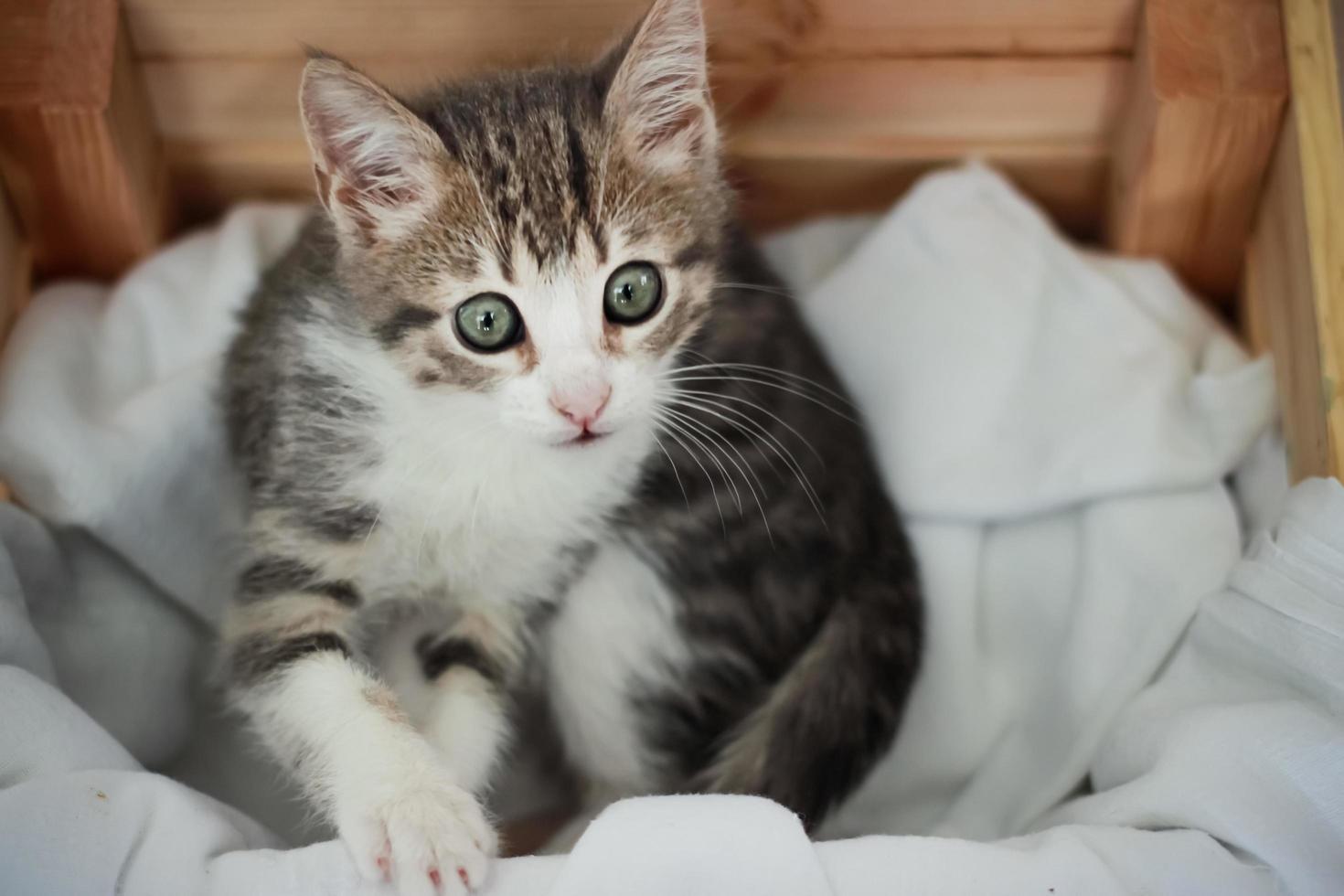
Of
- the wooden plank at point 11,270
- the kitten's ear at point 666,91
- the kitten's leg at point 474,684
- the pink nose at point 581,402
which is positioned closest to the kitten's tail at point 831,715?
the kitten's leg at point 474,684

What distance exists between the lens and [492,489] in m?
1.71

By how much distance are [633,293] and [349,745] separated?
0.66m

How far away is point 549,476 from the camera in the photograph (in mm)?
1739

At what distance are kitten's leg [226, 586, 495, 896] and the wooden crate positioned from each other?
808mm

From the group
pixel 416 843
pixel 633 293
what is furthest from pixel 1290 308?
pixel 416 843

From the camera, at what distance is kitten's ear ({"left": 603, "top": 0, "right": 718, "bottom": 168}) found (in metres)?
1.55

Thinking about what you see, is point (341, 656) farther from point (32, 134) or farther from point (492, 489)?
point (32, 134)

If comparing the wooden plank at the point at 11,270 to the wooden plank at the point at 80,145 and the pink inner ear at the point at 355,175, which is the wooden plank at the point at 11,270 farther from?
the pink inner ear at the point at 355,175

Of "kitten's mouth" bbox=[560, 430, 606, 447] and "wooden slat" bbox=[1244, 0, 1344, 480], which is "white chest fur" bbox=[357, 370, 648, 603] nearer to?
"kitten's mouth" bbox=[560, 430, 606, 447]

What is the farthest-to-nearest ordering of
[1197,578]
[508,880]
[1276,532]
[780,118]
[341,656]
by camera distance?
[780,118], [1197,578], [1276,532], [341,656], [508,880]

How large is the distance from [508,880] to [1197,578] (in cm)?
115

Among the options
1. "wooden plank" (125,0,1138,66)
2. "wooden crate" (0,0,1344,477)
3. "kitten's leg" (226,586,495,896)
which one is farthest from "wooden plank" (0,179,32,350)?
"kitten's leg" (226,586,495,896)

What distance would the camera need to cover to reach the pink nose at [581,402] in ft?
4.69

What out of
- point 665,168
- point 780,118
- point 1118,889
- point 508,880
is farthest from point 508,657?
point 780,118
